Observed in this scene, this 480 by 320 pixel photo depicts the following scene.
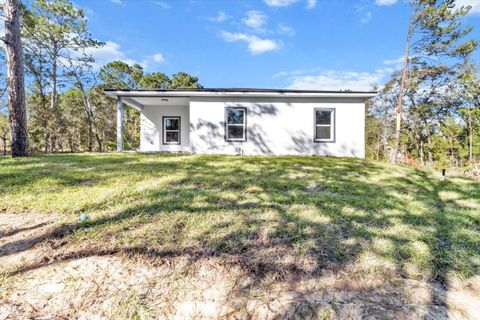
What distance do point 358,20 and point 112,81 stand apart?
20.1m

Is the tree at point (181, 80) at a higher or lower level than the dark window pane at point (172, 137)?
higher

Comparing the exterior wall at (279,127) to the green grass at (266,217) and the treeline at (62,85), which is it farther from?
the treeline at (62,85)

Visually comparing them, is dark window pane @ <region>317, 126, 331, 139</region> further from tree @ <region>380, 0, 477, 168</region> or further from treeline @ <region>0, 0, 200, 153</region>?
treeline @ <region>0, 0, 200, 153</region>

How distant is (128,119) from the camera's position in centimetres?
2053

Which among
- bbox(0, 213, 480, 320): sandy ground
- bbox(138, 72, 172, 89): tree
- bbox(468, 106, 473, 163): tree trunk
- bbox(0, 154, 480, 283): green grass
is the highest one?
bbox(138, 72, 172, 89): tree

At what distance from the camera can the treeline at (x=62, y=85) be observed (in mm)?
13497

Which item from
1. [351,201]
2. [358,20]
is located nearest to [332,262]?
[351,201]

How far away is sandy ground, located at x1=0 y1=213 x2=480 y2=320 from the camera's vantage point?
1451mm

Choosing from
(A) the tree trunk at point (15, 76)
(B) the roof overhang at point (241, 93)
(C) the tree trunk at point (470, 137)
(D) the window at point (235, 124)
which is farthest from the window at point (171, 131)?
(C) the tree trunk at point (470, 137)

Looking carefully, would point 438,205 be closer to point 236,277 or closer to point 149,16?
point 236,277

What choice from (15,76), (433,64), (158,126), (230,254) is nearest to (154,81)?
(158,126)

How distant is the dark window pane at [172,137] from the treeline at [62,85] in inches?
181

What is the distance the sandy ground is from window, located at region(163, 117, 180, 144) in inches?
426

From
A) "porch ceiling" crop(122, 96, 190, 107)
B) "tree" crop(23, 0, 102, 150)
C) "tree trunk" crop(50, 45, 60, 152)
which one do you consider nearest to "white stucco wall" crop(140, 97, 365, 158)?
"porch ceiling" crop(122, 96, 190, 107)
